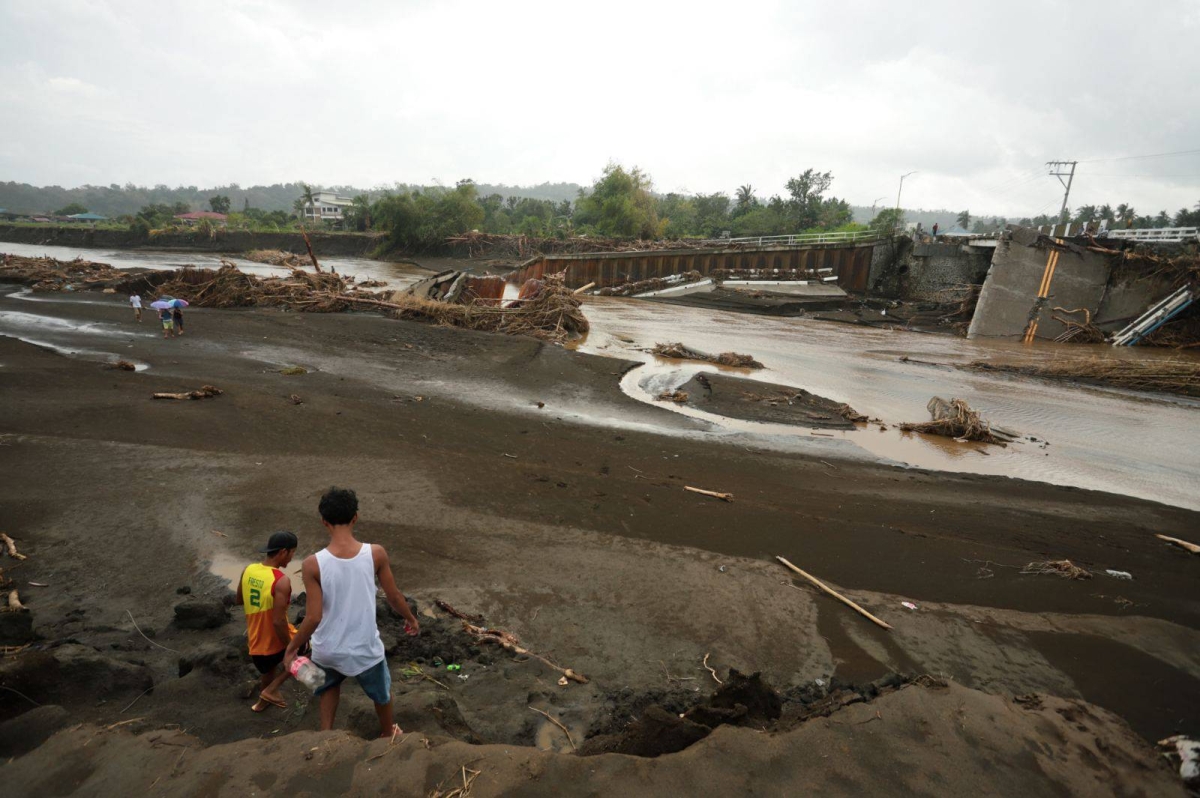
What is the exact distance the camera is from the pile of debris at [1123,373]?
16.8 m

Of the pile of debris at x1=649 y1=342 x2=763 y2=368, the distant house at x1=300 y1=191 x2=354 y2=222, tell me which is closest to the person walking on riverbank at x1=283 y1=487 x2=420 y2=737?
the pile of debris at x1=649 y1=342 x2=763 y2=368

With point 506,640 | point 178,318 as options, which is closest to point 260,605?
point 506,640

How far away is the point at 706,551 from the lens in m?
6.27

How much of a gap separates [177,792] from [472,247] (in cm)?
4900

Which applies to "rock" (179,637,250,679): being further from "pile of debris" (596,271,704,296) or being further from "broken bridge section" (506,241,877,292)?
"broken bridge section" (506,241,877,292)

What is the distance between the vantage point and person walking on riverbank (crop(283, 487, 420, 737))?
300 cm

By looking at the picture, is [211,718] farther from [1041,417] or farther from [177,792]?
[1041,417]

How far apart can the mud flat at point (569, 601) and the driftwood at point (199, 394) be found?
0.32m

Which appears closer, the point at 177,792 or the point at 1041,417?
the point at 177,792

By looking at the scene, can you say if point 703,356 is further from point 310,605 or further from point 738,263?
point 738,263

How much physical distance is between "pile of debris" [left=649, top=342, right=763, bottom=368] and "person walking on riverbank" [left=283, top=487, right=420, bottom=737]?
48.5 feet

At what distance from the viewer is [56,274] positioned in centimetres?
2444

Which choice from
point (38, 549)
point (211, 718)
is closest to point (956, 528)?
point (211, 718)

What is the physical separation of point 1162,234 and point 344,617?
3374 centimetres
